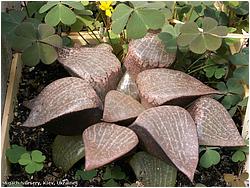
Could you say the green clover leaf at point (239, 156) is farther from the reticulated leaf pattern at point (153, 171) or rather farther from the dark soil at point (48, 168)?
the reticulated leaf pattern at point (153, 171)

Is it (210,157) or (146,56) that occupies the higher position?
(146,56)

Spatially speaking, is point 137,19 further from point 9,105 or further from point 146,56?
point 9,105

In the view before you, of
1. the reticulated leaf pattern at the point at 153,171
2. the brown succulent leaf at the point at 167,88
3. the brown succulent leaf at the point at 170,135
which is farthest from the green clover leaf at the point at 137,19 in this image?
the reticulated leaf pattern at the point at 153,171

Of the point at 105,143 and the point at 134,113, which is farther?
the point at 134,113

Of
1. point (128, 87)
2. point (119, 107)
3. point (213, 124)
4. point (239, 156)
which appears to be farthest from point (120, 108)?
point (239, 156)

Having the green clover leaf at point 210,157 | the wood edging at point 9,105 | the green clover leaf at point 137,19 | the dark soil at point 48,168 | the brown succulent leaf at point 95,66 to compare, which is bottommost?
the dark soil at point 48,168

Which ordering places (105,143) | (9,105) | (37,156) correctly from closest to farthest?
1. (105,143)
2. (37,156)
3. (9,105)

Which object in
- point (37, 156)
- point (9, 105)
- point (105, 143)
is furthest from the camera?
point (9, 105)

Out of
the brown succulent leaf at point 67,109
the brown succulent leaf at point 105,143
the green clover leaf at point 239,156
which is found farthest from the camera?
the green clover leaf at point 239,156
